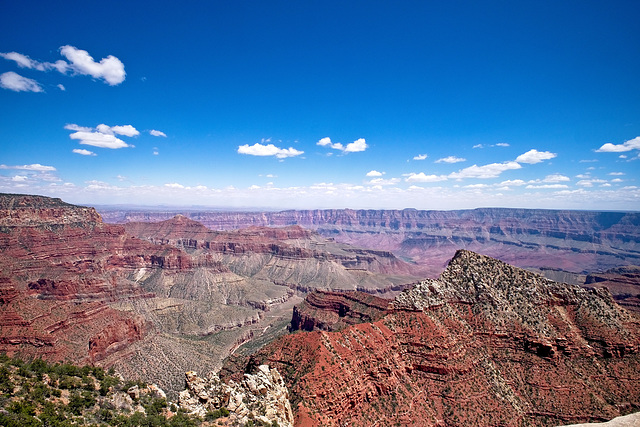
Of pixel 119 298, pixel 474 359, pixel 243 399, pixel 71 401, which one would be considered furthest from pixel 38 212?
pixel 474 359

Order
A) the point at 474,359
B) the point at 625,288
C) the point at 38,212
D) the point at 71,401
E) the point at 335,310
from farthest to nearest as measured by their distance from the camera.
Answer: the point at 625,288 < the point at 38,212 < the point at 335,310 < the point at 474,359 < the point at 71,401

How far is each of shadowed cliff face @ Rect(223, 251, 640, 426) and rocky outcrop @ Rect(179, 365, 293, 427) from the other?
13.9ft

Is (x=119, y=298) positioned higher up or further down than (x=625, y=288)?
higher up

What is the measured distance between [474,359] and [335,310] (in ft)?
133

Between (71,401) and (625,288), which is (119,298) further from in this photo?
(625,288)

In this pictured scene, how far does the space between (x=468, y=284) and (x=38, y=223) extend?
519 ft

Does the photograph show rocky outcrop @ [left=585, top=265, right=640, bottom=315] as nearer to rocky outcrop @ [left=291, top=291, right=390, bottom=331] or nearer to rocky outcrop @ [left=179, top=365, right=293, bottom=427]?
rocky outcrop @ [left=291, top=291, right=390, bottom=331]

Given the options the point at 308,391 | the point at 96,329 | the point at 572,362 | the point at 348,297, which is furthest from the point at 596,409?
the point at 96,329

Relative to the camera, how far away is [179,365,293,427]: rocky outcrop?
2867 centimetres

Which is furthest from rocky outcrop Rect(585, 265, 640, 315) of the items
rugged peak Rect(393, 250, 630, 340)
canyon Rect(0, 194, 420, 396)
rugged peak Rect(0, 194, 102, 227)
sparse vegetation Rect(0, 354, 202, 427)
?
rugged peak Rect(0, 194, 102, 227)

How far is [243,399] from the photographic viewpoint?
3097 centimetres

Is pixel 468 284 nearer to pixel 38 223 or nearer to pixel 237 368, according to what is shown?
pixel 237 368

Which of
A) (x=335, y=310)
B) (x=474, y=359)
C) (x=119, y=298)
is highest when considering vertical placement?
(x=474, y=359)

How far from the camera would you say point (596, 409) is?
42969 millimetres
